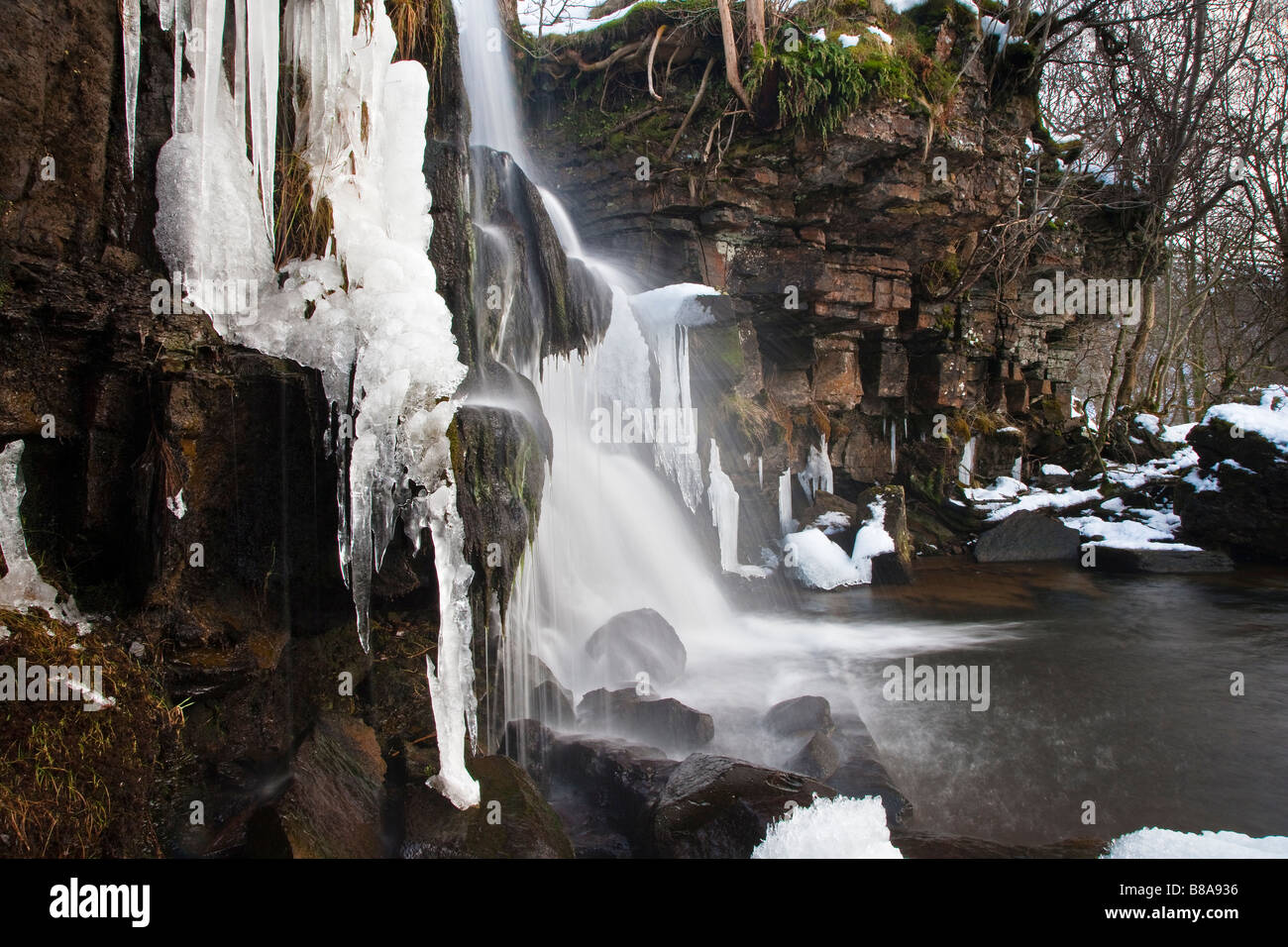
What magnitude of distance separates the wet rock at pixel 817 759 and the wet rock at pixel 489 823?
178 cm

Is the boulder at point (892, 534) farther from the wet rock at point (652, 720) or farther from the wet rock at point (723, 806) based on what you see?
the wet rock at point (723, 806)

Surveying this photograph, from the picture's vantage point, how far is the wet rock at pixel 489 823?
3297 mm

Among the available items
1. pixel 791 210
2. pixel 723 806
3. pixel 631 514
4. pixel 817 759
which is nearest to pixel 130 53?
pixel 723 806

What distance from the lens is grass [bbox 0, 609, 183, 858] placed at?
9.13ft

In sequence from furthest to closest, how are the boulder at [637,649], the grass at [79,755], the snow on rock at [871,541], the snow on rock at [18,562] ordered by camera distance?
the snow on rock at [871,541], the boulder at [637,649], the snow on rock at [18,562], the grass at [79,755]

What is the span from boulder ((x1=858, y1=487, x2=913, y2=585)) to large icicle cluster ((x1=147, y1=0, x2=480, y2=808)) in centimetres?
786

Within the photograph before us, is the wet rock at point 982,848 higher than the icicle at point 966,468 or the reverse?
the reverse

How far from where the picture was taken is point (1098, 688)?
252 inches

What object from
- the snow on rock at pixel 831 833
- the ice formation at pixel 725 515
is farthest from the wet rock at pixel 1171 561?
the snow on rock at pixel 831 833

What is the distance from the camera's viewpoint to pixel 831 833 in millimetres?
3234

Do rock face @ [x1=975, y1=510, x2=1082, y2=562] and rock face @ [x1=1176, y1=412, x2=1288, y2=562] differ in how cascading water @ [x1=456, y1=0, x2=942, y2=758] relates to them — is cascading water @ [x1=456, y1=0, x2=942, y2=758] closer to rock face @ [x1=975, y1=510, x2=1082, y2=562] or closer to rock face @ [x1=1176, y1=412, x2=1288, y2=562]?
rock face @ [x1=975, y1=510, x2=1082, y2=562]

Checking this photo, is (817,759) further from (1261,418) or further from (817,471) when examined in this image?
(1261,418)

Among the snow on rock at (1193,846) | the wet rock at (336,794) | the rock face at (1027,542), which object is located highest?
the rock face at (1027,542)
